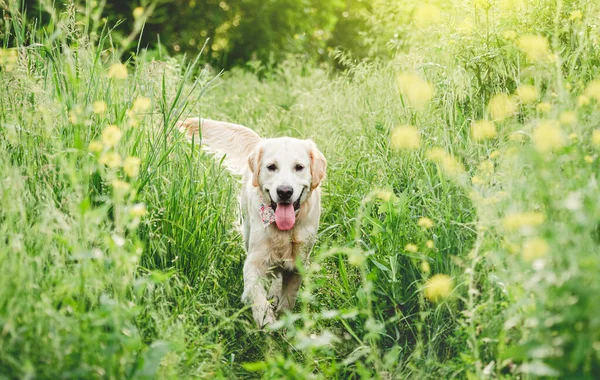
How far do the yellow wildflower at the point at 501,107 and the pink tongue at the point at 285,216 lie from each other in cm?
116

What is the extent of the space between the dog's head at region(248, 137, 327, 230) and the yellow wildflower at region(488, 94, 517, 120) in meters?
0.98

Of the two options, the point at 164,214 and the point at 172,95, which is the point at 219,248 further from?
the point at 172,95

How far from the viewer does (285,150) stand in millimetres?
3262

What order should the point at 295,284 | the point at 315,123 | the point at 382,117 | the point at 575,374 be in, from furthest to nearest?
the point at 315,123
the point at 382,117
the point at 295,284
the point at 575,374

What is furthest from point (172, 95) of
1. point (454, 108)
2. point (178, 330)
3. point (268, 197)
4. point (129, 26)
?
point (129, 26)

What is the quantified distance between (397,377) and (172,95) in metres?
2.37

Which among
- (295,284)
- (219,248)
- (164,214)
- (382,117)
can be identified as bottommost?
(295,284)

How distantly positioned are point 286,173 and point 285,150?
0.16 metres

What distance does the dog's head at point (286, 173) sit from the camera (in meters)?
3.10

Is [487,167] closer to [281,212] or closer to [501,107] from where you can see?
[501,107]

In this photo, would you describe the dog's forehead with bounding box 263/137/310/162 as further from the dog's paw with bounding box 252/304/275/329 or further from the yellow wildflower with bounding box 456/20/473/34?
the yellow wildflower with bounding box 456/20/473/34

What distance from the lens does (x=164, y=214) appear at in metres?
2.82

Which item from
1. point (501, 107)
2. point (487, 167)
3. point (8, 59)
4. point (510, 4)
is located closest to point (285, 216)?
point (487, 167)

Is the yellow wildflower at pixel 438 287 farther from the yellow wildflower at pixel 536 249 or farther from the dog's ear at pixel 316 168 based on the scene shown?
the dog's ear at pixel 316 168
